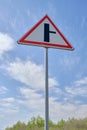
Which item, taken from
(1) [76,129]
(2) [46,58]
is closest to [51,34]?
(2) [46,58]

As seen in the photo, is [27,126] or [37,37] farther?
[27,126]

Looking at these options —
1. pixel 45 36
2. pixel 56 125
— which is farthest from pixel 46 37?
pixel 56 125

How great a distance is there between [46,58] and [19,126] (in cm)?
1266

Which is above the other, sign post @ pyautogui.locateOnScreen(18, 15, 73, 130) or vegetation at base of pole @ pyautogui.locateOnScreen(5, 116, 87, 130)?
vegetation at base of pole @ pyautogui.locateOnScreen(5, 116, 87, 130)

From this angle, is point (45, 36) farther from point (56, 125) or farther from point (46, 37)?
point (56, 125)

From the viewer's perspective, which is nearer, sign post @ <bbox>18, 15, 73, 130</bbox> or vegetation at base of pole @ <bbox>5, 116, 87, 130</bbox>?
sign post @ <bbox>18, 15, 73, 130</bbox>

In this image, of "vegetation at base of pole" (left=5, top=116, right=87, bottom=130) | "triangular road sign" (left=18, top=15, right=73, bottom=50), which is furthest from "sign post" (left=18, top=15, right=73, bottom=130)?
"vegetation at base of pole" (left=5, top=116, right=87, bottom=130)

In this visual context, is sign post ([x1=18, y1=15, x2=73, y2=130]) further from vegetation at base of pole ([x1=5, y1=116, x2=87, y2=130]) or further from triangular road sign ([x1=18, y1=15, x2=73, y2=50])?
vegetation at base of pole ([x1=5, y1=116, x2=87, y2=130])

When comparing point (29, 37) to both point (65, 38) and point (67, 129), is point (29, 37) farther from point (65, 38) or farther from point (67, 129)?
point (67, 129)

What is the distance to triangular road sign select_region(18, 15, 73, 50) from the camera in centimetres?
501

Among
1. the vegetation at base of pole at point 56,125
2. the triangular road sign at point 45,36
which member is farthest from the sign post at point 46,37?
the vegetation at base of pole at point 56,125

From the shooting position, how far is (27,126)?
56.0ft

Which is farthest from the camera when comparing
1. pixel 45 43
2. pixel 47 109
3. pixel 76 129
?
pixel 76 129

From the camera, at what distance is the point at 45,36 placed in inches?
201
